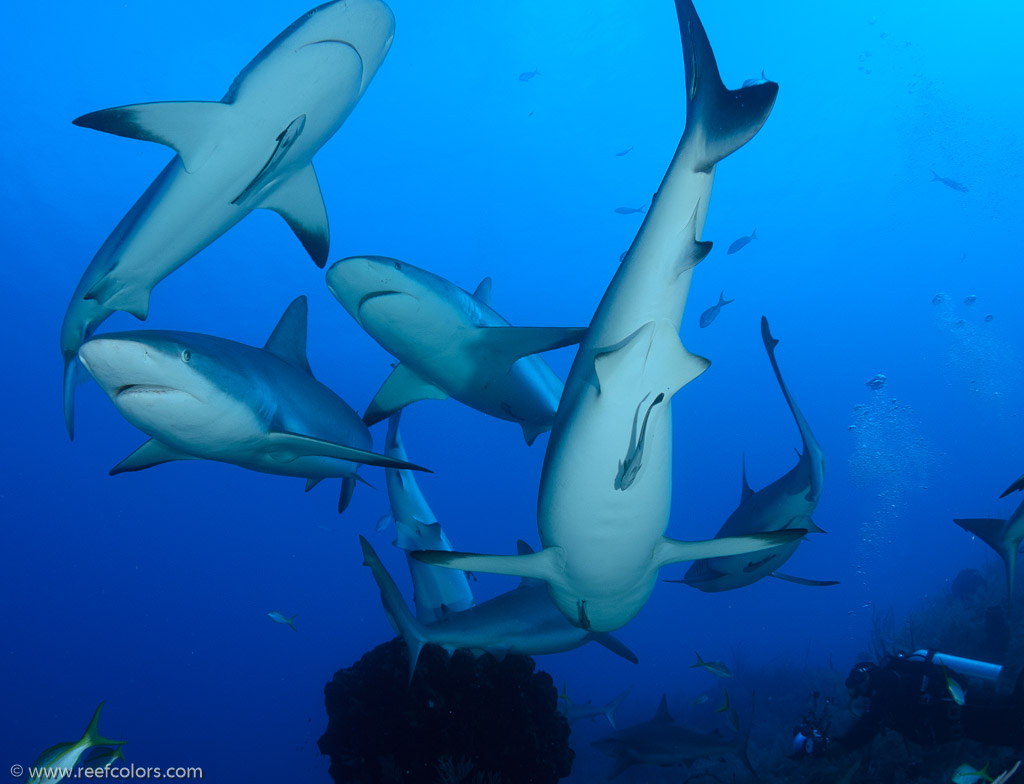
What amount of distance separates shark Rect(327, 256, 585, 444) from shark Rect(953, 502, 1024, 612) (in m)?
4.22

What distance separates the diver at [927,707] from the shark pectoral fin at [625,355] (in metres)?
5.98

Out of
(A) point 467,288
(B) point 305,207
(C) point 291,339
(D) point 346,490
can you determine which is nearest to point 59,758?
(D) point 346,490

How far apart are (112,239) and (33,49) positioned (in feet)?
96.7

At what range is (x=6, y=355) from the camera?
34812 mm

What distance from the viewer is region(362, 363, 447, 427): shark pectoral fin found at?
Answer: 4887 mm

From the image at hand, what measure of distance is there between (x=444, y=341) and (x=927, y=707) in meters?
7.04

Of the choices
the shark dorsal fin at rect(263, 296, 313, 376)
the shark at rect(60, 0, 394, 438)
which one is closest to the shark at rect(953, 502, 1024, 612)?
the shark dorsal fin at rect(263, 296, 313, 376)

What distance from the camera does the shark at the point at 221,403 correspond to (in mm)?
2416

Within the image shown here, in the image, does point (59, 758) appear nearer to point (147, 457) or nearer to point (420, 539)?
point (147, 457)

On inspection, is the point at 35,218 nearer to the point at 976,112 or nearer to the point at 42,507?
the point at 42,507

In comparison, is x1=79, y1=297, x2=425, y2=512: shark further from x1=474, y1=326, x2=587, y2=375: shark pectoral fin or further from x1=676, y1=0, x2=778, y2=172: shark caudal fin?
x1=676, y1=0, x2=778, y2=172: shark caudal fin

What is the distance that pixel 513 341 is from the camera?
401 cm

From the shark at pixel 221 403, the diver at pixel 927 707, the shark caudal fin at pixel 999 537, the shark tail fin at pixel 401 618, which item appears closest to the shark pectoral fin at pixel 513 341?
the shark at pixel 221 403

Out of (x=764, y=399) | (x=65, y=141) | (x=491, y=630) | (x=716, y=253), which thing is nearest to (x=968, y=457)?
(x=764, y=399)
